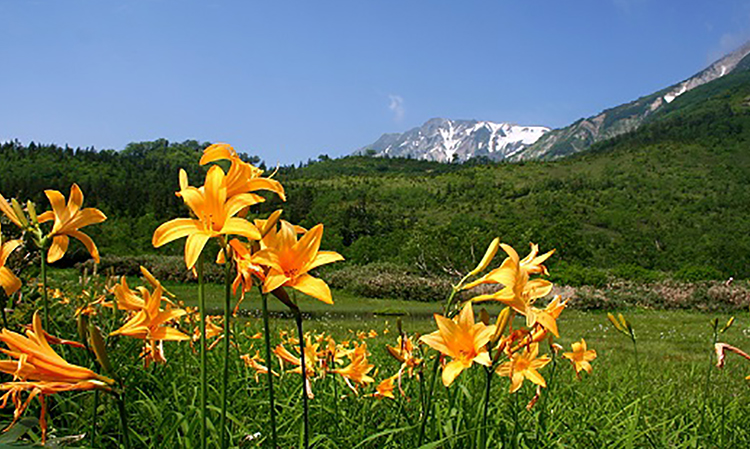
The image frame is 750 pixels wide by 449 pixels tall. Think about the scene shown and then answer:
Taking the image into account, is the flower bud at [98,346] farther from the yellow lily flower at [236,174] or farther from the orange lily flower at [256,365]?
the orange lily flower at [256,365]

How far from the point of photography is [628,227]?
123 feet

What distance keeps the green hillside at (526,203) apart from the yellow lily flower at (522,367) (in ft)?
58.7

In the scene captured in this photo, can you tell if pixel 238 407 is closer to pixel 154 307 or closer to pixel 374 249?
pixel 154 307

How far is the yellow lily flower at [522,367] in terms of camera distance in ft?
4.22

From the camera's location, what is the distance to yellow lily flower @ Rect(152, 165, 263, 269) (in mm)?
820

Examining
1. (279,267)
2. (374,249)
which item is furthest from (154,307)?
(374,249)

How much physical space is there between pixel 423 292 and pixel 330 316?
6050mm

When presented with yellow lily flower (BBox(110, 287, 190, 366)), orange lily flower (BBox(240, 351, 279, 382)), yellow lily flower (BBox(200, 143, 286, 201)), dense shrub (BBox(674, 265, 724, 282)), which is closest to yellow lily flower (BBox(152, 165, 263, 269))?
yellow lily flower (BBox(200, 143, 286, 201))

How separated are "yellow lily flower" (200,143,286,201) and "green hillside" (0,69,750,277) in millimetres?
18480

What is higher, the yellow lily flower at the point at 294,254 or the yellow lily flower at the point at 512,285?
the yellow lily flower at the point at 294,254

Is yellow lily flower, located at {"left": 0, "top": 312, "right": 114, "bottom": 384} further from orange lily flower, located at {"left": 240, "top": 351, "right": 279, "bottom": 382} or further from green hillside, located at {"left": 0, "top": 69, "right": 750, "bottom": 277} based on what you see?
green hillside, located at {"left": 0, "top": 69, "right": 750, "bottom": 277}

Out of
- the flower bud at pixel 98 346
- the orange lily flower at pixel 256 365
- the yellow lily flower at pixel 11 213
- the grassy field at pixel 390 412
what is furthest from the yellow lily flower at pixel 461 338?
the yellow lily flower at pixel 11 213

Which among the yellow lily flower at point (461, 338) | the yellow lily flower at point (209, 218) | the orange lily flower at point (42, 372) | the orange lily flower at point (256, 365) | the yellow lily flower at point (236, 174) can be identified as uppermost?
the yellow lily flower at point (236, 174)

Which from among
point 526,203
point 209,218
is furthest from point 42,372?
point 526,203
